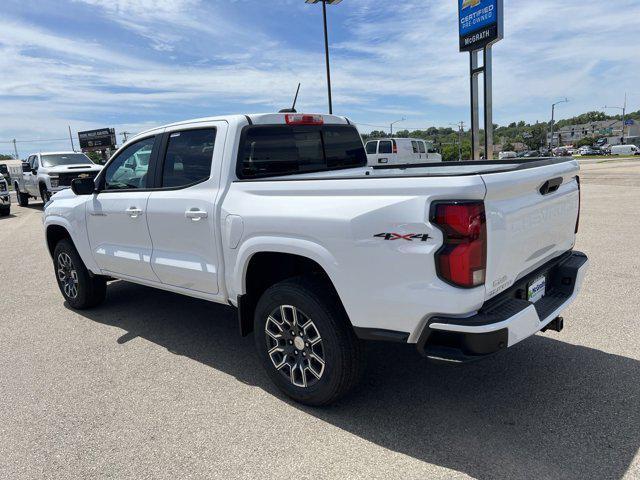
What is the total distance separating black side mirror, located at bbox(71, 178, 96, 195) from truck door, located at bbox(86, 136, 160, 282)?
0.08m

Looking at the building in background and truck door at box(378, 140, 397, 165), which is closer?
truck door at box(378, 140, 397, 165)

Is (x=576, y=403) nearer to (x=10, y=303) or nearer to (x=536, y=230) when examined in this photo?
(x=536, y=230)

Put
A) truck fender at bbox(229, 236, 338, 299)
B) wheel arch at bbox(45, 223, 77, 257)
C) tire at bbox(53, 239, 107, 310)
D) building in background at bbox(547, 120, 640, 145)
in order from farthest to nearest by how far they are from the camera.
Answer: building in background at bbox(547, 120, 640, 145) → wheel arch at bbox(45, 223, 77, 257) → tire at bbox(53, 239, 107, 310) → truck fender at bbox(229, 236, 338, 299)

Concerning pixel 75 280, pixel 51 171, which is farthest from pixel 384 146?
pixel 75 280

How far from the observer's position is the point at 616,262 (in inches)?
246

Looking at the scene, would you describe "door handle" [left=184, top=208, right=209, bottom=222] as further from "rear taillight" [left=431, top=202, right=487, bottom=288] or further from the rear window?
"rear taillight" [left=431, top=202, right=487, bottom=288]

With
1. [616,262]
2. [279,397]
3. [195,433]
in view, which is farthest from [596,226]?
[195,433]

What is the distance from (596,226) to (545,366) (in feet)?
21.0

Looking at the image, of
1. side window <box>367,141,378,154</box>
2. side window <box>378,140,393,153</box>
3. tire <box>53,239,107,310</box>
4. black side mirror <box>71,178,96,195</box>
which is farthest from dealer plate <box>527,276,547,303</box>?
side window <box>367,141,378,154</box>

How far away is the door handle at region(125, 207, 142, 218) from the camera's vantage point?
4.20 m

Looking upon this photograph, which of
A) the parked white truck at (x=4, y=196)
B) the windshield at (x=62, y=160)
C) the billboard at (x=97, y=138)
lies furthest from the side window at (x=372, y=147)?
the billboard at (x=97, y=138)

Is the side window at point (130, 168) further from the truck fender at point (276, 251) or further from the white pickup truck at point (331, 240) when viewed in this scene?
the truck fender at point (276, 251)

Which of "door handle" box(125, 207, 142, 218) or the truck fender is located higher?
"door handle" box(125, 207, 142, 218)

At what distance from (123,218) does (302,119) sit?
186 centimetres
